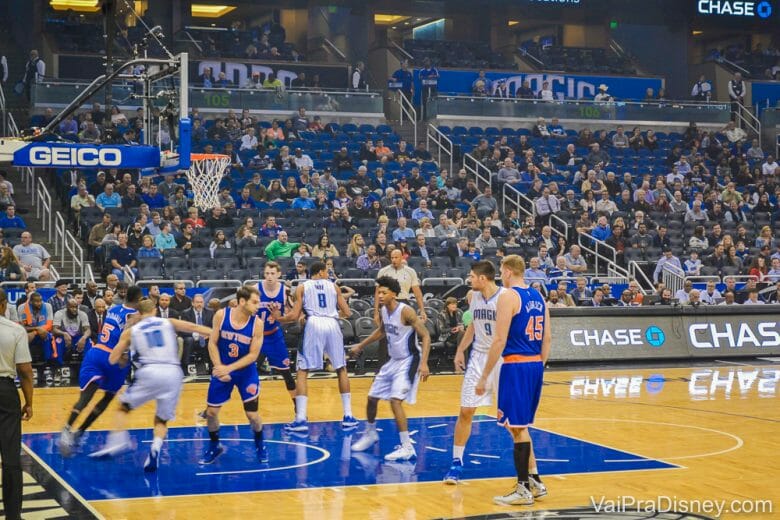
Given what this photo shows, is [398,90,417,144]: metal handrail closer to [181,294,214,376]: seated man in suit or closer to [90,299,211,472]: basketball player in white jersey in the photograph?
[181,294,214,376]: seated man in suit

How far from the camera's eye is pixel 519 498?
31.0 ft

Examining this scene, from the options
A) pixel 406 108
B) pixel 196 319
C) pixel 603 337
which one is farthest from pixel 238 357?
pixel 406 108

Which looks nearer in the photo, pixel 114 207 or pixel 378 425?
pixel 378 425


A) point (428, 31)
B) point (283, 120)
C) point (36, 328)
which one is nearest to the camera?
point (36, 328)

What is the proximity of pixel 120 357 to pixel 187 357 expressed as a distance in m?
7.67

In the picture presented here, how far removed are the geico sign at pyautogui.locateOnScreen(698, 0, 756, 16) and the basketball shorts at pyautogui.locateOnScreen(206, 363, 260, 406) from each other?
30104 mm

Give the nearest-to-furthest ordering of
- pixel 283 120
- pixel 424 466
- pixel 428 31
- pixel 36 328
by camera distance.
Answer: pixel 424 466 < pixel 36 328 < pixel 283 120 < pixel 428 31

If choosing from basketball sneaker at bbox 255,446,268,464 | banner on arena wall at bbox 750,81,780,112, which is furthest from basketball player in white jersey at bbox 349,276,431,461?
banner on arena wall at bbox 750,81,780,112

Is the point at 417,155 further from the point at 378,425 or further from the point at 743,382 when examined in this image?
the point at 378,425

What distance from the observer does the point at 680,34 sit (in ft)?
135

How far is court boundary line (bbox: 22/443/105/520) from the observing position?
918 centimetres

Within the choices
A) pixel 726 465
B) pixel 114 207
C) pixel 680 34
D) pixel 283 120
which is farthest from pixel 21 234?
pixel 680 34

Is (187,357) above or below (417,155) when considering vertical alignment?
below

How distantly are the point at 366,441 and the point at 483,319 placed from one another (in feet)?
6.95
